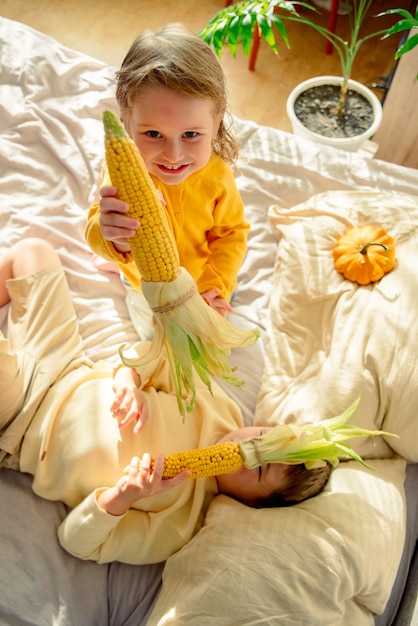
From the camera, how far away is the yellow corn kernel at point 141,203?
0.74m

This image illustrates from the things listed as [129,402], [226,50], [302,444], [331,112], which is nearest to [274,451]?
[302,444]

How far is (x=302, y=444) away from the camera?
1.13 m

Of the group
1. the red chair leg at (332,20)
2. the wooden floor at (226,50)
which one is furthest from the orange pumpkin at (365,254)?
the red chair leg at (332,20)

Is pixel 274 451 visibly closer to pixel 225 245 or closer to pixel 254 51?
pixel 225 245

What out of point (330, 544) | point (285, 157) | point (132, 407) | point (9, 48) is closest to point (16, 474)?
point (132, 407)

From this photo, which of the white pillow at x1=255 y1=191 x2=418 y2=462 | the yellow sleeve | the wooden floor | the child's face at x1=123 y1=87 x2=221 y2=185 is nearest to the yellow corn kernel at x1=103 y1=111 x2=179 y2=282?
the child's face at x1=123 y1=87 x2=221 y2=185

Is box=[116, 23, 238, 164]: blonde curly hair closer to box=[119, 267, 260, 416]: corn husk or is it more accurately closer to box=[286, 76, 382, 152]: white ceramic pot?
box=[119, 267, 260, 416]: corn husk

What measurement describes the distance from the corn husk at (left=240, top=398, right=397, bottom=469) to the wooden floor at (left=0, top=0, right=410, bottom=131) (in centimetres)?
157

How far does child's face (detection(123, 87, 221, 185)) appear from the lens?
2.93 feet

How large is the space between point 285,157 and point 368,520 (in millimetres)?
1096

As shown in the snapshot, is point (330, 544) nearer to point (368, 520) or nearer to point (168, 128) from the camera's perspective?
point (368, 520)

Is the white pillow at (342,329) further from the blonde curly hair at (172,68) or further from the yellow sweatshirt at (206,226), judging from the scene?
the blonde curly hair at (172,68)

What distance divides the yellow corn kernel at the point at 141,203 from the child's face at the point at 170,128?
0.14 meters

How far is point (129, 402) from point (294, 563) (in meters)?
0.48
